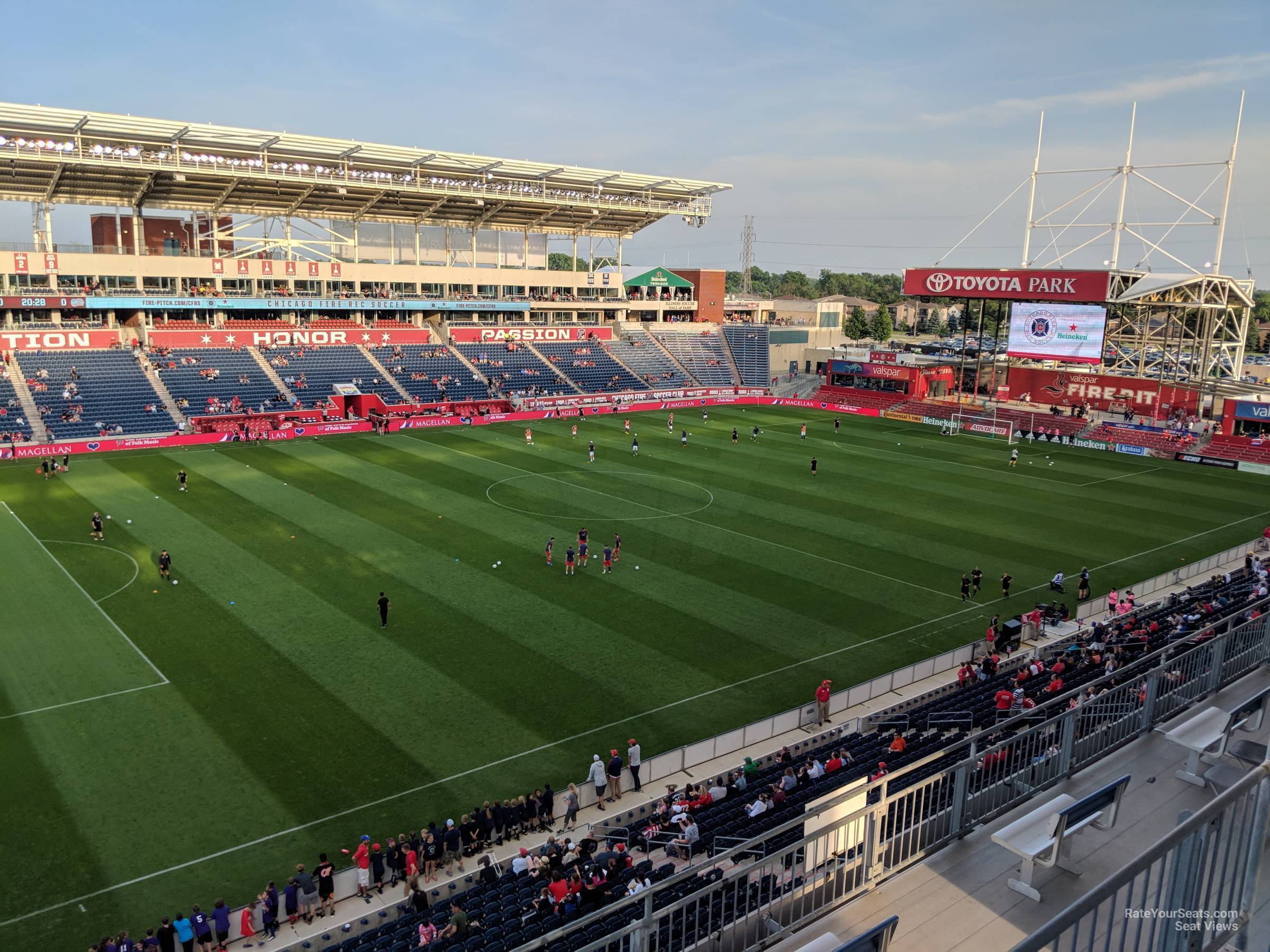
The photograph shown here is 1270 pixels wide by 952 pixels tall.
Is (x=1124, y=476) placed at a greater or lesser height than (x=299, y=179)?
lesser

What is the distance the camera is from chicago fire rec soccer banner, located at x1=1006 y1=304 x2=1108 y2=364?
62656 millimetres

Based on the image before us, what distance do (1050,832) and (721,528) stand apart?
30683mm

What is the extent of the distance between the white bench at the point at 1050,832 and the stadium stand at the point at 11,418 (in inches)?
2193

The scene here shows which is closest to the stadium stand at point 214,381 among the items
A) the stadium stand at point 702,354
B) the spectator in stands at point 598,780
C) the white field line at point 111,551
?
the white field line at point 111,551

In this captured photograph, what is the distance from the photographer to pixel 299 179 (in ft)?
206

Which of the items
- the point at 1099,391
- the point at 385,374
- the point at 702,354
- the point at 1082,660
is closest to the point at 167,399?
the point at 385,374

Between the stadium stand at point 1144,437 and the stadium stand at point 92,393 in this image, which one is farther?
the stadium stand at point 1144,437

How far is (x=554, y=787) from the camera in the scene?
18.3 meters

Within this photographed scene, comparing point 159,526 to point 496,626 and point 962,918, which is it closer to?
point 496,626

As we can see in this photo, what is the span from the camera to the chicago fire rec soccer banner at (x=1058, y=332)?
62656mm

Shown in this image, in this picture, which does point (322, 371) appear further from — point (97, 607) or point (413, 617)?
point (413, 617)

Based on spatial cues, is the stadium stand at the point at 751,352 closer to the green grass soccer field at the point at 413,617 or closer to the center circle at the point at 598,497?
the green grass soccer field at the point at 413,617

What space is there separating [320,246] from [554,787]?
65.3m

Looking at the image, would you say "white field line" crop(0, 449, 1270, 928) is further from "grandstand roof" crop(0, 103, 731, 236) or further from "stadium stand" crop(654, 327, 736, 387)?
"stadium stand" crop(654, 327, 736, 387)
